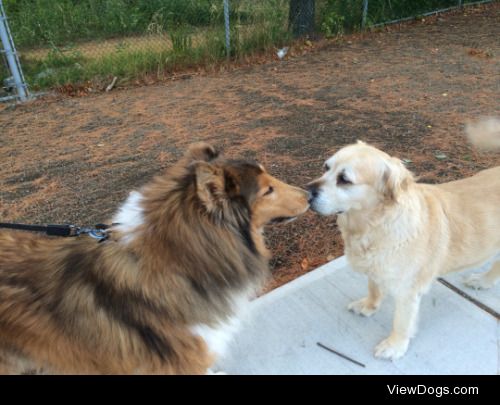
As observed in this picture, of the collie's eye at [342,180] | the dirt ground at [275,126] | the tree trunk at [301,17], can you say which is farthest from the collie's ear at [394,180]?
the tree trunk at [301,17]

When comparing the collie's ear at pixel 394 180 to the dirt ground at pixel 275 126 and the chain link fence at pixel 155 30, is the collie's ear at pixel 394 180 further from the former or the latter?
the chain link fence at pixel 155 30

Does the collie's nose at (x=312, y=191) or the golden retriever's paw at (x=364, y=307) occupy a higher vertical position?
the collie's nose at (x=312, y=191)

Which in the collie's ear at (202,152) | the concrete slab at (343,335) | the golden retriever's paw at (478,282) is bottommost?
the concrete slab at (343,335)

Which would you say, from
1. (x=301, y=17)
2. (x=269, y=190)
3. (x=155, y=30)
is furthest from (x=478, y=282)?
(x=301, y=17)

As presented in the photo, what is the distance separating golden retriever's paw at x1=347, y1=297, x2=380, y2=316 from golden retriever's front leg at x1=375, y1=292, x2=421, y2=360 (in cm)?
31

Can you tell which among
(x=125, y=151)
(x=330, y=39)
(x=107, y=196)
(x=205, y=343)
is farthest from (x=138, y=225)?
(x=330, y=39)

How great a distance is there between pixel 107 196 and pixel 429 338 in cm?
359

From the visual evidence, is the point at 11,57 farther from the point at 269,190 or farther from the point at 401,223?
the point at 401,223

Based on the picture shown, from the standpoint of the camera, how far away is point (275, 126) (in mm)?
6184

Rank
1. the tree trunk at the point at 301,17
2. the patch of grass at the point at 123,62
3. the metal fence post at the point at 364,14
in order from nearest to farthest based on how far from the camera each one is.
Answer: the patch of grass at the point at 123,62, the tree trunk at the point at 301,17, the metal fence post at the point at 364,14

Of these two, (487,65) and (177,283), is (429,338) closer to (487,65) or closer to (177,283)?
(177,283)

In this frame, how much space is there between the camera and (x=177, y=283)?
2086 millimetres

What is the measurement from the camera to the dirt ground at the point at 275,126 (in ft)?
15.2

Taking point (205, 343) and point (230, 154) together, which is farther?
point (230, 154)
